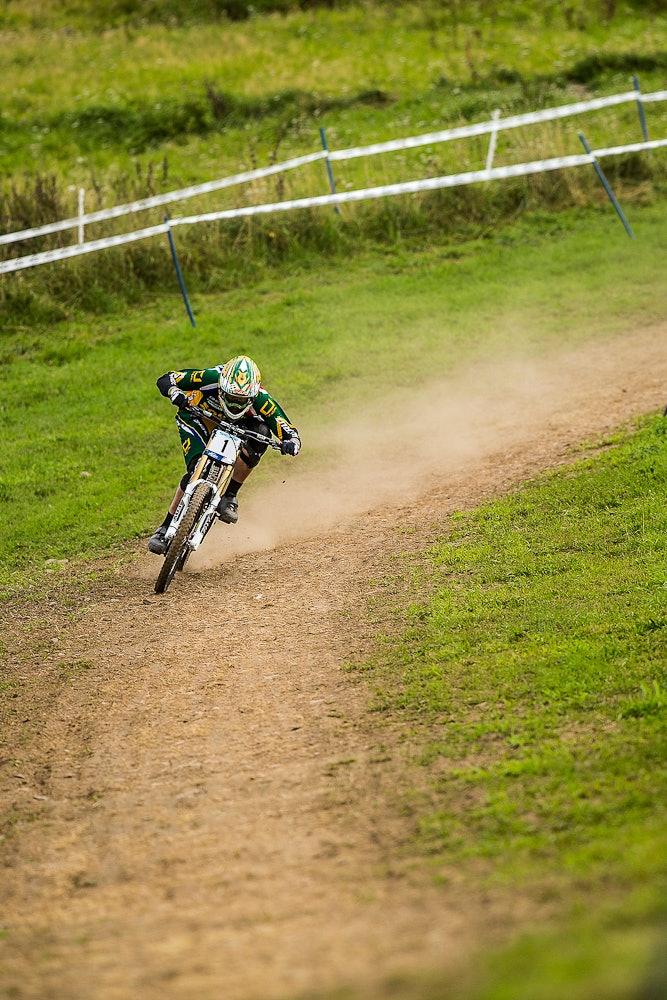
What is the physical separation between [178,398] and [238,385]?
0.54m

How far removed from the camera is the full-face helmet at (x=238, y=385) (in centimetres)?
908

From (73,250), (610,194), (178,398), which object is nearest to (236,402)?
(178,398)

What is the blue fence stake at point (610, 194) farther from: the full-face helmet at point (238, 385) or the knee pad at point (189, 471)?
the knee pad at point (189, 471)

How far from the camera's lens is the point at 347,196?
17641 millimetres

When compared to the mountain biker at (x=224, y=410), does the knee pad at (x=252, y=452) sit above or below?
below

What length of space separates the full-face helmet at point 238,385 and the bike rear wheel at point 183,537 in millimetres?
759

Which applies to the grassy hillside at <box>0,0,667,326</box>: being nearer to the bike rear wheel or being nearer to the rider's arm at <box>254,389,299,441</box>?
the rider's arm at <box>254,389,299,441</box>

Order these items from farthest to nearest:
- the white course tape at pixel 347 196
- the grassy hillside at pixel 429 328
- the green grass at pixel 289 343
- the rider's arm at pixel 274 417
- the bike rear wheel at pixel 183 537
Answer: the white course tape at pixel 347 196
the green grass at pixel 289 343
the rider's arm at pixel 274 417
the bike rear wheel at pixel 183 537
the grassy hillside at pixel 429 328

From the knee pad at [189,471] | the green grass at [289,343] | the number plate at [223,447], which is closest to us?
the number plate at [223,447]

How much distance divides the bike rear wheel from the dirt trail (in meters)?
0.18

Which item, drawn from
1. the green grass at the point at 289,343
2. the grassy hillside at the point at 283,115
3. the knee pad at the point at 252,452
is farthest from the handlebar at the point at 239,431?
the grassy hillside at the point at 283,115

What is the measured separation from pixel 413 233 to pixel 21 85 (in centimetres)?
1411

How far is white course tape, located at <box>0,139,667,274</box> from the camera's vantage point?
16.2 m

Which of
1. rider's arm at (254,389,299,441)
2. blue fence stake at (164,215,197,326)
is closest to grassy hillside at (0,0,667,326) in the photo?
blue fence stake at (164,215,197,326)
